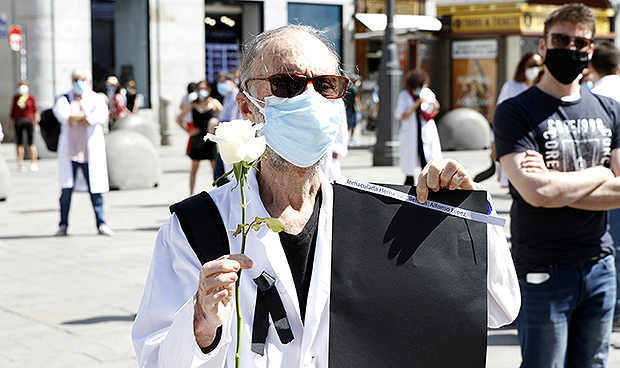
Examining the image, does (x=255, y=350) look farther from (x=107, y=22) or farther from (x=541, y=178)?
(x=107, y=22)

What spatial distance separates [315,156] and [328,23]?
25.8 m

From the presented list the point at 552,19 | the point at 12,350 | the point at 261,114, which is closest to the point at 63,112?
the point at 12,350

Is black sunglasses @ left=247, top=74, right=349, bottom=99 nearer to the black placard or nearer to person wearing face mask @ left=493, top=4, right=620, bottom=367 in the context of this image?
the black placard

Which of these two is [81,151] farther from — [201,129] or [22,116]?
[22,116]

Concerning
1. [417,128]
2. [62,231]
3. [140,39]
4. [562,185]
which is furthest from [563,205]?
[140,39]

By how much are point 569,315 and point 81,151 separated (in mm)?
7235

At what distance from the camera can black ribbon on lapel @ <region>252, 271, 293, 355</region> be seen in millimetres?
2037

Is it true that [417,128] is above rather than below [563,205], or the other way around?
above

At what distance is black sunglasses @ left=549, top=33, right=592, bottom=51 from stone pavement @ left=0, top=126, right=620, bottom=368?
2.17 m

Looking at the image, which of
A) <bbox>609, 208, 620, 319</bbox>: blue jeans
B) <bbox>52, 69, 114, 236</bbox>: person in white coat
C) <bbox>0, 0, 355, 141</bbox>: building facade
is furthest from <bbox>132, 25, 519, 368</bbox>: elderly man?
<bbox>0, 0, 355, 141</bbox>: building facade

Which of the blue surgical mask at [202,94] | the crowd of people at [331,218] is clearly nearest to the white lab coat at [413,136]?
the blue surgical mask at [202,94]

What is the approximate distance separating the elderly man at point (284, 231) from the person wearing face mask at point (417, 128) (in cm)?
880

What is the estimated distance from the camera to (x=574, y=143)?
3.44 m

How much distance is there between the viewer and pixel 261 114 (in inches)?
86.4
